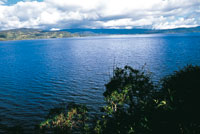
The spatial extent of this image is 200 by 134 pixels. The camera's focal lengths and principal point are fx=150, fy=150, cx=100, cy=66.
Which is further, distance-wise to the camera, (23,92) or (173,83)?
(23,92)

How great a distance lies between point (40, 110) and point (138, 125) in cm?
3460

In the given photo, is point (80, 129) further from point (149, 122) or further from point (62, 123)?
point (149, 122)

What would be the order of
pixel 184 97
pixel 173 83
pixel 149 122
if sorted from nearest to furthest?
pixel 149 122
pixel 184 97
pixel 173 83

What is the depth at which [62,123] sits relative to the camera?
26.4m

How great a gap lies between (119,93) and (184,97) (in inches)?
410

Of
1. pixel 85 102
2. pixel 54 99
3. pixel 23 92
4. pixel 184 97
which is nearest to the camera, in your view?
pixel 184 97

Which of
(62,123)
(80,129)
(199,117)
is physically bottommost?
(80,129)

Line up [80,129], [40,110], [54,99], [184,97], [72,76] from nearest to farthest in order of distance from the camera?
[184,97], [80,129], [40,110], [54,99], [72,76]

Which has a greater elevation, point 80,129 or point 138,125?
point 138,125

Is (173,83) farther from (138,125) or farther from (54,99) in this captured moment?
(54,99)

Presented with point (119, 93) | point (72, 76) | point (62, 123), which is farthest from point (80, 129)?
point (72, 76)

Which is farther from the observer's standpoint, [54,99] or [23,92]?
[23,92]

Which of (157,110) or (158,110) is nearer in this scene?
(158,110)

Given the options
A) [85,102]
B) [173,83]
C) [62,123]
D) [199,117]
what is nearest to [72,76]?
[85,102]
